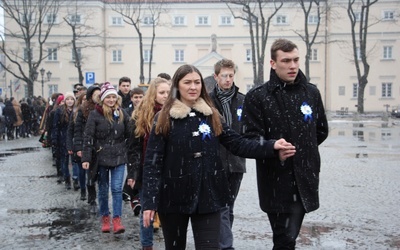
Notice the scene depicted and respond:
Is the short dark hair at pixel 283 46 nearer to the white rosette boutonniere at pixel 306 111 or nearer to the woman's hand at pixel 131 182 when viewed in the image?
the white rosette boutonniere at pixel 306 111

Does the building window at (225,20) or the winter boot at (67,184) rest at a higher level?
the building window at (225,20)

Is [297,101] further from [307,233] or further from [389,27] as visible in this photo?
[389,27]

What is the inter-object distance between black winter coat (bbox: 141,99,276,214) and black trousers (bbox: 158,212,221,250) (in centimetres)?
8

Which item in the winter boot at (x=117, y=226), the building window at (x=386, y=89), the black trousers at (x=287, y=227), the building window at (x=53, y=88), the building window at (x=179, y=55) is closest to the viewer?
the black trousers at (x=287, y=227)

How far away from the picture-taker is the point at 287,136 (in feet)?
15.3

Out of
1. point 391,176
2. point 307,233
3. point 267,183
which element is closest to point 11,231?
point 307,233

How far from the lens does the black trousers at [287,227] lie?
15.3 ft

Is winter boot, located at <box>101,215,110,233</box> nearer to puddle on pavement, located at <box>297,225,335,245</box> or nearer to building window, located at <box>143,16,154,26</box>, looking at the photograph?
puddle on pavement, located at <box>297,225,335,245</box>

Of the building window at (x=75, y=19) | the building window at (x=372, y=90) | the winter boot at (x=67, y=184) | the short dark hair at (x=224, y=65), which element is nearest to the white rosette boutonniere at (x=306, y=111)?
the short dark hair at (x=224, y=65)

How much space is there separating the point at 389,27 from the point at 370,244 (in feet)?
213

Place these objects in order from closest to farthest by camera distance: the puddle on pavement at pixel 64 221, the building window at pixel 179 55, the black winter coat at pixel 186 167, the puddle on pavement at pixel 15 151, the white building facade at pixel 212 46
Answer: the black winter coat at pixel 186 167 < the puddle on pavement at pixel 64 221 < the puddle on pavement at pixel 15 151 < the white building facade at pixel 212 46 < the building window at pixel 179 55

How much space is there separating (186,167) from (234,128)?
226 cm

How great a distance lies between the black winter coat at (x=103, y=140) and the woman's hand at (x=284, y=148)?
3.97 m

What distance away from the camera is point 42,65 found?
233ft
